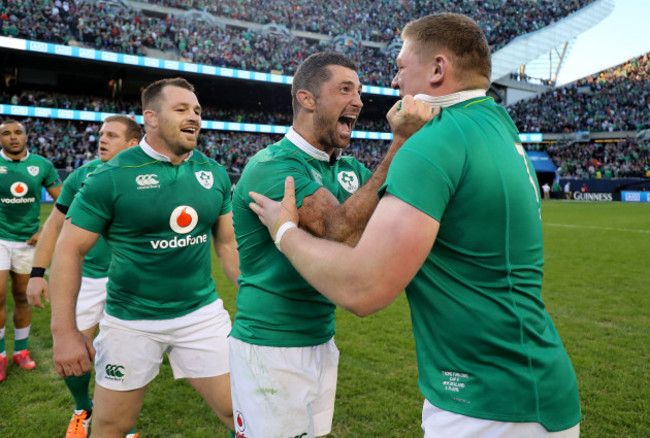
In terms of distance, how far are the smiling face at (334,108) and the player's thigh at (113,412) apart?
196 centimetres

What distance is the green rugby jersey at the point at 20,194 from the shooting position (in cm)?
568

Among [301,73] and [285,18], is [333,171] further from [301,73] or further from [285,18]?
[285,18]

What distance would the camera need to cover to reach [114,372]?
9.48 feet

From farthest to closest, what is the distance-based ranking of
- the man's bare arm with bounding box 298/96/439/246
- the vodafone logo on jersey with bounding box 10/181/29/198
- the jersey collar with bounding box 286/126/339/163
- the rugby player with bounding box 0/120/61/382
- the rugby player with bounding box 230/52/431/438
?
the vodafone logo on jersey with bounding box 10/181/29/198 → the rugby player with bounding box 0/120/61/382 → the jersey collar with bounding box 286/126/339/163 → the rugby player with bounding box 230/52/431/438 → the man's bare arm with bounding box 298/96/439/246

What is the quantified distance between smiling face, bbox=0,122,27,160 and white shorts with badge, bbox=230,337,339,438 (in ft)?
16.4

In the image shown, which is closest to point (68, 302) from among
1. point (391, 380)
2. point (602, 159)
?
point (391, 380)

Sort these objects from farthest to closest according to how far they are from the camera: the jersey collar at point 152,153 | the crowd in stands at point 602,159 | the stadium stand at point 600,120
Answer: the stadium stand at point 600,120, the crowd in stands at point 602,159, the jersey collar at point 152,153

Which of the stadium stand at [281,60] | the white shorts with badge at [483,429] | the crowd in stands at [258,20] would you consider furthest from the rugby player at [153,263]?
the crowd in stands at [258,20]

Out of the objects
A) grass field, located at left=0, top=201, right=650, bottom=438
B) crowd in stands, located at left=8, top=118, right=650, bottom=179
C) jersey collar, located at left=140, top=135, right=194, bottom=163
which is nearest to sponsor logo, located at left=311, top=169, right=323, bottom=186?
jersey collar, located at left=140, top=135, right=194, bottom=163

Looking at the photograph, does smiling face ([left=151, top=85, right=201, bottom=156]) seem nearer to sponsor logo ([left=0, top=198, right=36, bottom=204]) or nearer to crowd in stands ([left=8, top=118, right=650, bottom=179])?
sponsor logo ([left=0, top=198, right=36, bottom=204])

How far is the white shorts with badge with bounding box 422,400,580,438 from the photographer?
4.72ft

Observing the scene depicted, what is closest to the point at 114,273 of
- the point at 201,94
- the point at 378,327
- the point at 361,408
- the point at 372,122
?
the point at 361,408

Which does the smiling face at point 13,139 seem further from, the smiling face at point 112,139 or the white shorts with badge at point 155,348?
the white shorts with badge at point 155,348

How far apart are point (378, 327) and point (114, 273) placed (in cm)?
425
